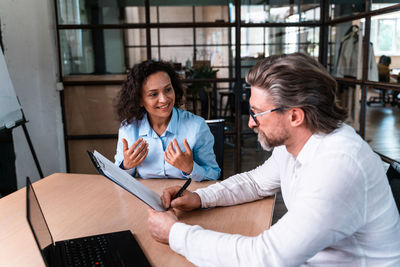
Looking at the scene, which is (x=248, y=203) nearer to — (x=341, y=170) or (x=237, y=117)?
(x=341, y=170)

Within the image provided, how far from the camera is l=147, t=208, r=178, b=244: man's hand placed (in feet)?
3.67

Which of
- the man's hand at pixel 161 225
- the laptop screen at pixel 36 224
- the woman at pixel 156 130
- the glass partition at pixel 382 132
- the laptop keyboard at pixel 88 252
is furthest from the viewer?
the glass partition at pixel 382 132

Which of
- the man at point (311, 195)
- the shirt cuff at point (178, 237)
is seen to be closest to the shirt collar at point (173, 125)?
the man at point (311, 195)

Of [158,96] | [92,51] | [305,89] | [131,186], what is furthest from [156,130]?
[92,51]

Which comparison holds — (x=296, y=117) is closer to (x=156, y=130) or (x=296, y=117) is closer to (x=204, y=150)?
(x=204, y=150)

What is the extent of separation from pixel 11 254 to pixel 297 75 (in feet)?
3.13

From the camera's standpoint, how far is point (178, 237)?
1.07 m

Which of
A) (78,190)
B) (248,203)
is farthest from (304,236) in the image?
(78,190)

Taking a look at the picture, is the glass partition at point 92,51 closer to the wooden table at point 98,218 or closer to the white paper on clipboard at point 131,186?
the wooden table at point 98,218

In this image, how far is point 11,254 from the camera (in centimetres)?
111

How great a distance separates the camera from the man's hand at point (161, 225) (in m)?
1.12

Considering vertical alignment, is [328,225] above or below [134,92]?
below

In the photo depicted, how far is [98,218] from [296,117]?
753 millimetres

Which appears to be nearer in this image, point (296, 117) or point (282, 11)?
point (296, 117)
